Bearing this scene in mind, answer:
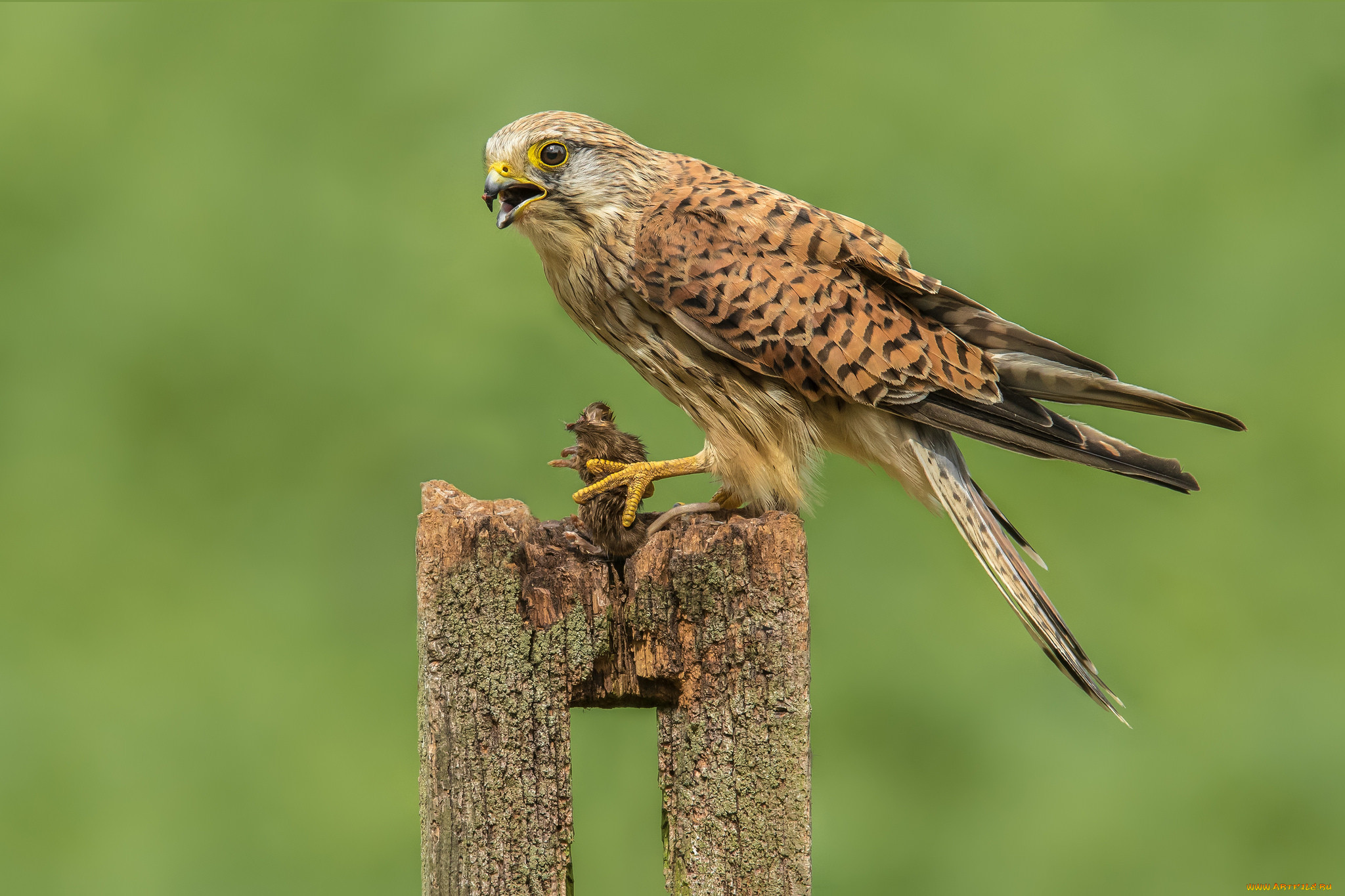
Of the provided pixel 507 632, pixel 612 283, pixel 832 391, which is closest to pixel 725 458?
pixel 832 391

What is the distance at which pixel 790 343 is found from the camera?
2.46 m

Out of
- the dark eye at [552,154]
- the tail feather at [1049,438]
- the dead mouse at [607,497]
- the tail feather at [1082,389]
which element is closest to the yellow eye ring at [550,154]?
the dark eye at [552,154]

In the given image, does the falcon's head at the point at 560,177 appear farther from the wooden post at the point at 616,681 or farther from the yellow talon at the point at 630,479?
the wooden post at the point at 616,681

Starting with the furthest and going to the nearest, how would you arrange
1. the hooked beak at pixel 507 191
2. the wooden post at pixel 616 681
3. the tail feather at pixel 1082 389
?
the hooked beak at pixel 507 191, the tail feather at pixel 1082 389, the wooden post at pixel 616 681

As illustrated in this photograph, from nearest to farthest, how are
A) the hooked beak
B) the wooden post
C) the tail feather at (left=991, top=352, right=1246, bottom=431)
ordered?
the wooden post
the tail feather at (left=991, top=352, right=1246, bottom=431)
the hooked beak

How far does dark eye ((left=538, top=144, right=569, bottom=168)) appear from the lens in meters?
2.55

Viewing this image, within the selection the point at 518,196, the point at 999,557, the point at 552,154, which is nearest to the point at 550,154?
the point at 552,154

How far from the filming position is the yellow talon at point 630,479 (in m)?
2.40

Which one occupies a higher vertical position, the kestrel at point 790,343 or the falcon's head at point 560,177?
the falcon's head at point 560,177

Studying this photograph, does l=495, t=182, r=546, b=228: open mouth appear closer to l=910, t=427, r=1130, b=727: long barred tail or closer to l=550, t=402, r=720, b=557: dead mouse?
l=550, t=402, r=720, b=557: dead mouse

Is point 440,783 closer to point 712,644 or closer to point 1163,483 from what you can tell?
point 712,644

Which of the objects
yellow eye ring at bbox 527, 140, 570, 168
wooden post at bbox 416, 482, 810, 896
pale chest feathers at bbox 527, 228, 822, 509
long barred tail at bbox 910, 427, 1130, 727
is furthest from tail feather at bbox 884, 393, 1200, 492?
yellow eye ring at bbox 527, 140, 570, 168

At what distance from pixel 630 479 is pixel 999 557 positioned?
85 centimetres

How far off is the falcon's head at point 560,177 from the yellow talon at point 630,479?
1.85ft
